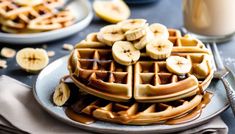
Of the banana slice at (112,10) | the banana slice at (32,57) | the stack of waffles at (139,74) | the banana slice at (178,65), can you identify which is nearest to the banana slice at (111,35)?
the stack of waffles at (139,74)

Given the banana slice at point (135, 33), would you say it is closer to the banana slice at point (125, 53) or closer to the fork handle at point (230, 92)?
the banana slice at point (125, 53)

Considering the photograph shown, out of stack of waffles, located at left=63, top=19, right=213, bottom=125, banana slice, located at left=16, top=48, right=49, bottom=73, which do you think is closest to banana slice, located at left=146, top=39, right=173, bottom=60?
stack of waffles, located at left=63, top=19, right=213, bottom=125

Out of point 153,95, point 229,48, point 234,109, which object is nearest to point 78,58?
point 153,95

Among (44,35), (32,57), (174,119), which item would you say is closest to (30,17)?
(44,35)

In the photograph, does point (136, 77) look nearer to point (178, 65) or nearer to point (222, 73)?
point (178, 65)

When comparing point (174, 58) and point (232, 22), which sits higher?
point (174, 58)

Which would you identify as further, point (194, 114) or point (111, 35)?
point (111, 35)

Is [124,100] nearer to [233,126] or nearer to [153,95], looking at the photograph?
[153,95]
